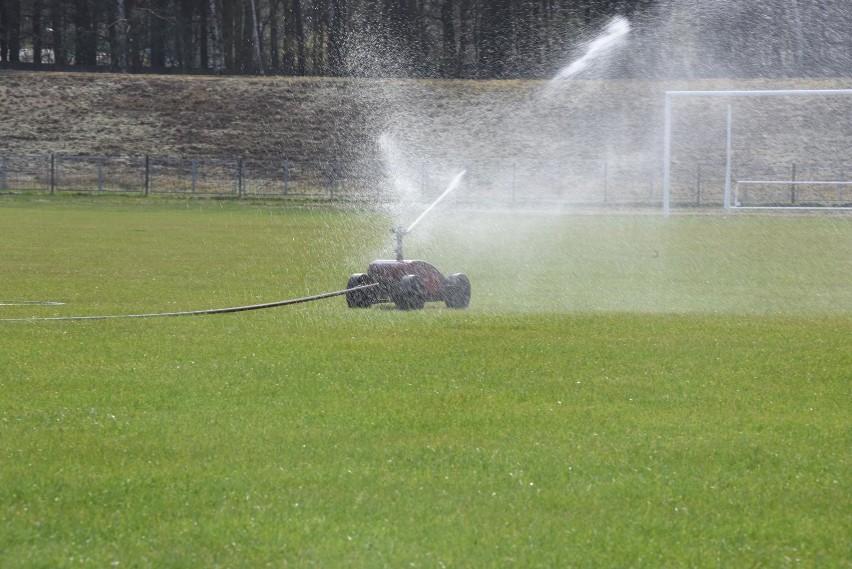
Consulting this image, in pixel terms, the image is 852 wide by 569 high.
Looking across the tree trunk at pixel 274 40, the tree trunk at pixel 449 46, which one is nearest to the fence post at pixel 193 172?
the tree trunk at pixel 449 46

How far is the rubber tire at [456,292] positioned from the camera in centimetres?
1523

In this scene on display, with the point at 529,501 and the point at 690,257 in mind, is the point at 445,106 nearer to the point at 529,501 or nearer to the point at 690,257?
the point at 690,257

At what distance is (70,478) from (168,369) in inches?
142

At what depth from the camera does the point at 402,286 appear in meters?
14.7

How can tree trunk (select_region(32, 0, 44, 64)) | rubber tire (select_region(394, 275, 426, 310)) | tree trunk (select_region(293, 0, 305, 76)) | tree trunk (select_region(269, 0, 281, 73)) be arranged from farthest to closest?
tree trunk (select_region(32, 0, 44, 64)), tree trunk (select_region(269, 0, 281, 73)), tree trunk (select_region(293, 0, 305, 76)), rubber tire (select_region(394, 275, 426, 310))

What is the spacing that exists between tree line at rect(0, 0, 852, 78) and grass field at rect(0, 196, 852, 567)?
46.5 meters

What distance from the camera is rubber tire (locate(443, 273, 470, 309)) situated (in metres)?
15.2

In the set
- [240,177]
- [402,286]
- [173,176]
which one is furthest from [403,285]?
[173,176]

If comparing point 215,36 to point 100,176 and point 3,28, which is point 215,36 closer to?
point 3,28

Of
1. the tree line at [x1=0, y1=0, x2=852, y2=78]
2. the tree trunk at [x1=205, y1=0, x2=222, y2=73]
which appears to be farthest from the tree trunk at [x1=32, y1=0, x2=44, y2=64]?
the tree trunk at [x1=205, y1=0, x2=222, y2=73]

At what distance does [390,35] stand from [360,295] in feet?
216

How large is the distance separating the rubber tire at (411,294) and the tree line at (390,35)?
45.5 m

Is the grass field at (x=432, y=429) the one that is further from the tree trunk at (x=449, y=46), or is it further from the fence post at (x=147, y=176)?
the tree trunk at (x=449, y=46)

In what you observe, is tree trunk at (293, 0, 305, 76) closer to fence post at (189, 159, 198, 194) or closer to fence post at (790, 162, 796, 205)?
fence post at (189, 159, 198, 194)
